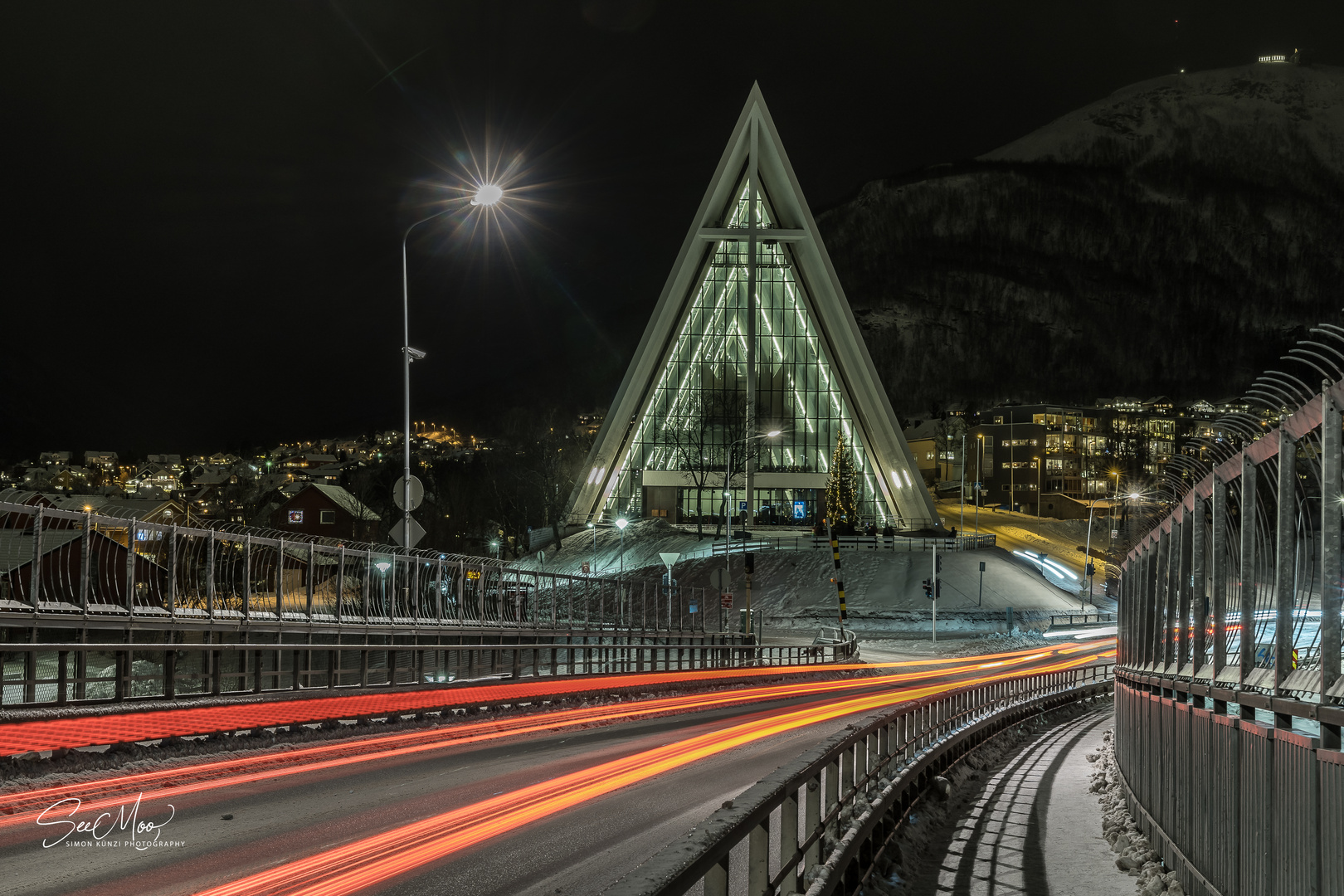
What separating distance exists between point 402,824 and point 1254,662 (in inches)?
213

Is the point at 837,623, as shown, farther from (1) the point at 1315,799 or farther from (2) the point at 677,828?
(1) the point at 1315,799

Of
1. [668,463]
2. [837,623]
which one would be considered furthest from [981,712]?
[668,463]

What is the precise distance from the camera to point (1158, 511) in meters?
10.5

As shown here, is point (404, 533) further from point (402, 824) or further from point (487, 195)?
point (402, 824)

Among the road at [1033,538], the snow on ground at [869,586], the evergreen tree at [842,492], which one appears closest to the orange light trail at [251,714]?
the snow on ground at [869,586]

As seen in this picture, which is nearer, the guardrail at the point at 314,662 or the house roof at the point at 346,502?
the guardrail at the point at 314,662

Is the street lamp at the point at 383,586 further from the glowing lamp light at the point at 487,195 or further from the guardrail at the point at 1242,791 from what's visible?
the guardrail at the point at 1242,791

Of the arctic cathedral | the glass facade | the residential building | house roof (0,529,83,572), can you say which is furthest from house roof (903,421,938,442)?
house roof (0,529,83,572)

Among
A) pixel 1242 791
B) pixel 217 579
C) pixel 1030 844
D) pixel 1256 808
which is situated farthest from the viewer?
pixel 217 579

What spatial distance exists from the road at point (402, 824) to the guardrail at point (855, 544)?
42.9m

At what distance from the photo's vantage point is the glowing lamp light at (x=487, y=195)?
20.3m

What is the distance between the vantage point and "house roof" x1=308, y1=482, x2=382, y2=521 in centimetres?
6750

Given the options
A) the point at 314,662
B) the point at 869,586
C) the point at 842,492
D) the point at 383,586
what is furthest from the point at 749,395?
the point at 383,586

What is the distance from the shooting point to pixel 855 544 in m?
57.7
